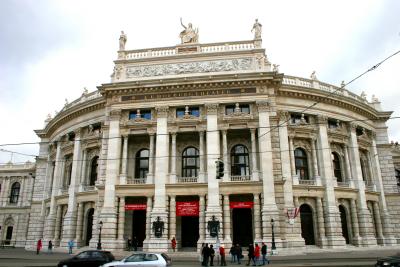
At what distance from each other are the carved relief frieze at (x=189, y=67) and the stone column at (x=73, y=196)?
10.3 meters

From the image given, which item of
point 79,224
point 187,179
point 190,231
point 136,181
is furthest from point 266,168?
point 79,224

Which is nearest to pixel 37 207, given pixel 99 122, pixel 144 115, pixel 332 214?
pixel 99 122

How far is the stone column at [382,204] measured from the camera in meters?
38.2

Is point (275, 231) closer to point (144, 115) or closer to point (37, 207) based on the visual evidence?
point (144, 115)

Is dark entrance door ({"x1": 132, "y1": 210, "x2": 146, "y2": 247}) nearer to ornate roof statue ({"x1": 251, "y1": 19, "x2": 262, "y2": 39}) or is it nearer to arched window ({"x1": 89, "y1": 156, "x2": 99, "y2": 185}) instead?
arched window ({"x1": 89, "y1": 156, "x2": 99, "y2": 185})

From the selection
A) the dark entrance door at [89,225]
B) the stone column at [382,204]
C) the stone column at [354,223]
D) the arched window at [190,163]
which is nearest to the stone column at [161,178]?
the arched window at [190,163]

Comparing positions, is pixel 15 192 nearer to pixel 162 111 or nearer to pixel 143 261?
pixel 162 111

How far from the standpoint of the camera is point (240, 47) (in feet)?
121

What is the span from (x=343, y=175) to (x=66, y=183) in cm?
3299

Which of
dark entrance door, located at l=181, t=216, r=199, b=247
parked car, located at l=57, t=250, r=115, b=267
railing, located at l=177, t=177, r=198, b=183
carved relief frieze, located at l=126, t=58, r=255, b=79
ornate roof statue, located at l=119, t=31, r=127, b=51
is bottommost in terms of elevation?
parked car, located at l=57, t=250, r=115, b=267

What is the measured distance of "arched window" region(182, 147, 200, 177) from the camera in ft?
118

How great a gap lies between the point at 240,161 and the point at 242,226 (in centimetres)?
653

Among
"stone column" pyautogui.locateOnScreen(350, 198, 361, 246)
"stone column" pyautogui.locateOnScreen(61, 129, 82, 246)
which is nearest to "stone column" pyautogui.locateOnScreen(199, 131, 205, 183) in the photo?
"stone column" pyautogui.locateOnScreen(61, 129, 82, 246)

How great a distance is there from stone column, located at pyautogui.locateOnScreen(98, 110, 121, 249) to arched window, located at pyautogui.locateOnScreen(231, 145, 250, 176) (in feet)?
38.6
